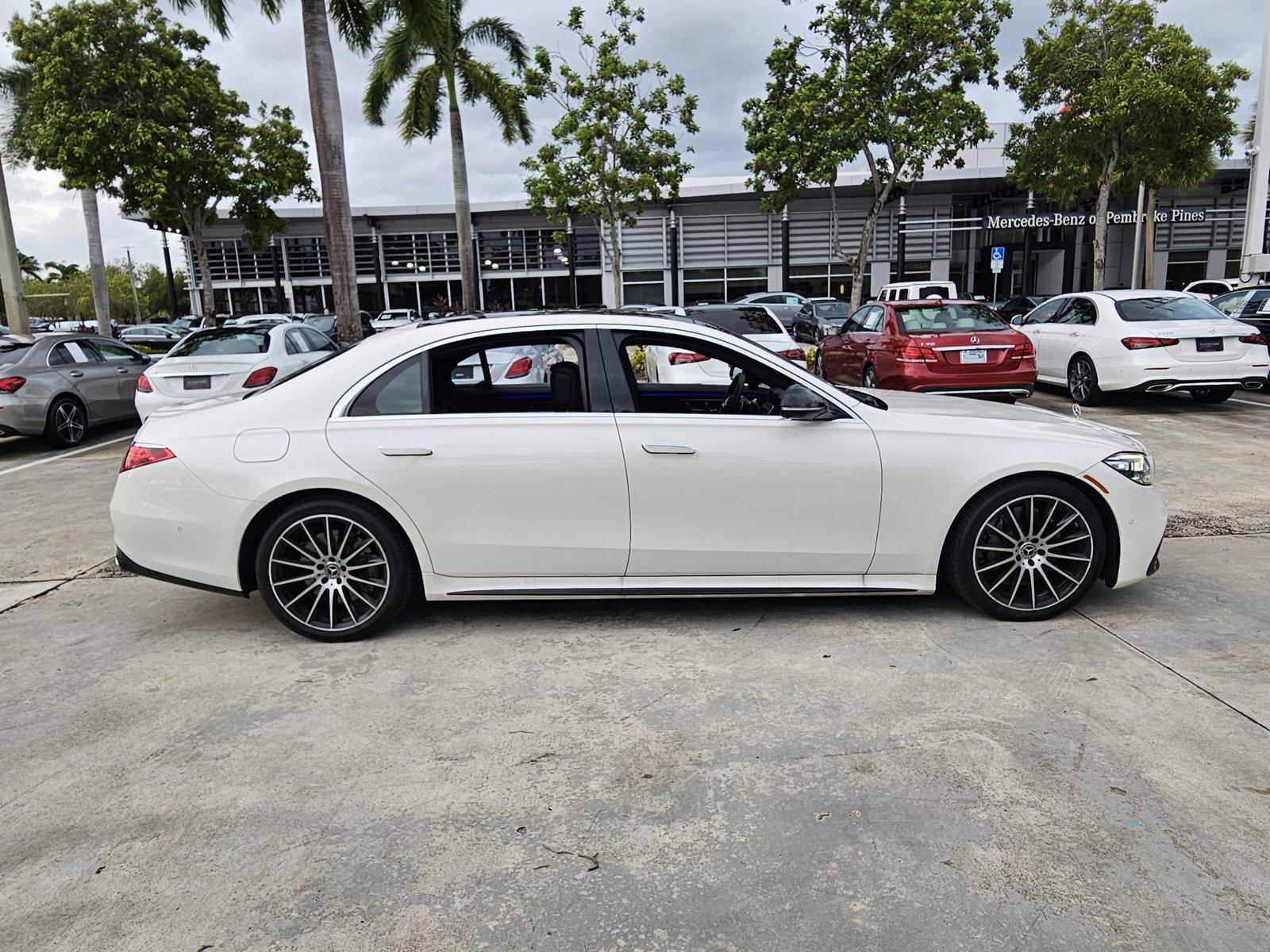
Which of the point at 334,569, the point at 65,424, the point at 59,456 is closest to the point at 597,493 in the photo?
the point at 334,569

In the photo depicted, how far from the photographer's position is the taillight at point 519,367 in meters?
5.07

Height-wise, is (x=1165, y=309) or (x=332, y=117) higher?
(x=332, y=117)

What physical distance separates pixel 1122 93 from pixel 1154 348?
→ 1272 centimetres

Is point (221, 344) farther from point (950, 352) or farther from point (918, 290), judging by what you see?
point (918, 290)

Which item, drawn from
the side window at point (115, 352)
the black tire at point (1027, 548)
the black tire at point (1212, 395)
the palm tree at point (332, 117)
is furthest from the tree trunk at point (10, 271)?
the black tire at point (1212, 395)

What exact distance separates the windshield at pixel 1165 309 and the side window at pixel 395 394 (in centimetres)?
1057

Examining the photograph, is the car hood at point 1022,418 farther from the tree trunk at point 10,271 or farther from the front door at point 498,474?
the tree trunk at point 10,271

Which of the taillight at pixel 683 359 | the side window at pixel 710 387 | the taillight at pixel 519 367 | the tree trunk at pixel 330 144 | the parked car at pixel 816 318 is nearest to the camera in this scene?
the side window at pixel 710 387

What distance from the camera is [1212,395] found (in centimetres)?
1280

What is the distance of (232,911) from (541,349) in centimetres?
338

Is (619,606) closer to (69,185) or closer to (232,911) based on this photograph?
(232,911)

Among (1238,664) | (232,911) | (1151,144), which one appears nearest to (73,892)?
(232,911)

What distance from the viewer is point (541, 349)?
205 inches

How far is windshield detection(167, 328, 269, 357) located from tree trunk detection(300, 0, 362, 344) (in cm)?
303
